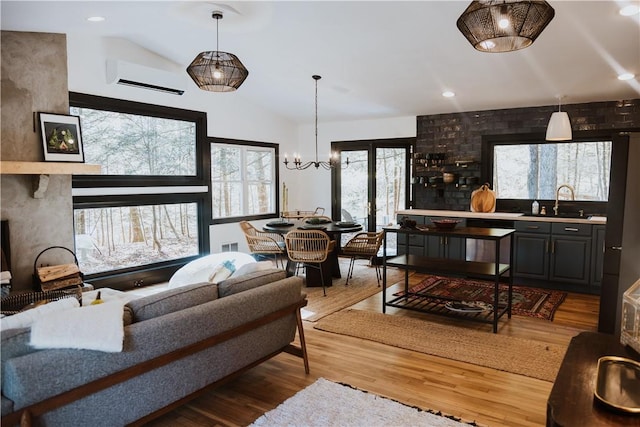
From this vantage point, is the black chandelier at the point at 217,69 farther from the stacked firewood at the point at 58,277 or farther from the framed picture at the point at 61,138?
the stacked firewood at the point at 58,277

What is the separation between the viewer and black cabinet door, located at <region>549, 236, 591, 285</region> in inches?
205

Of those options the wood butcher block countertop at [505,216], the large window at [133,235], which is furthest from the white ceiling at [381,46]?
the large window at [133,235]

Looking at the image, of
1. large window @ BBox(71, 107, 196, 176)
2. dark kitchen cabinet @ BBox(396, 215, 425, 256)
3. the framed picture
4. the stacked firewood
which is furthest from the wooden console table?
large window @ BBox(71, 107, 196, 176)

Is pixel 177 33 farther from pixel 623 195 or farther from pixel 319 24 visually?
pixel 623 195

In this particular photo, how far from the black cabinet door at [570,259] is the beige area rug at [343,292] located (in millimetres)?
1932

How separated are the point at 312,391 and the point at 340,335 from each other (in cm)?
Result: 111

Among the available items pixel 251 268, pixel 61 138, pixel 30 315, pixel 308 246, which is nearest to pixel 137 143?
pixel 61 138

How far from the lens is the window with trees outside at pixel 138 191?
17.0ft

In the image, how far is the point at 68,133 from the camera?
173 inches

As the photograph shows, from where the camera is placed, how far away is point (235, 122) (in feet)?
22.8

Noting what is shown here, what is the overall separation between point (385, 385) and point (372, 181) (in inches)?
190

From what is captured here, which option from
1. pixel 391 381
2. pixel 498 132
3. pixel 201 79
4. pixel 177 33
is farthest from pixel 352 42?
pixel 391 381

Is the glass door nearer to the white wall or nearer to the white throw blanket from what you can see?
the white wall

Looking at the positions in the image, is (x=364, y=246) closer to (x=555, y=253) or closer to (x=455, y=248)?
(x=455, y=248)
